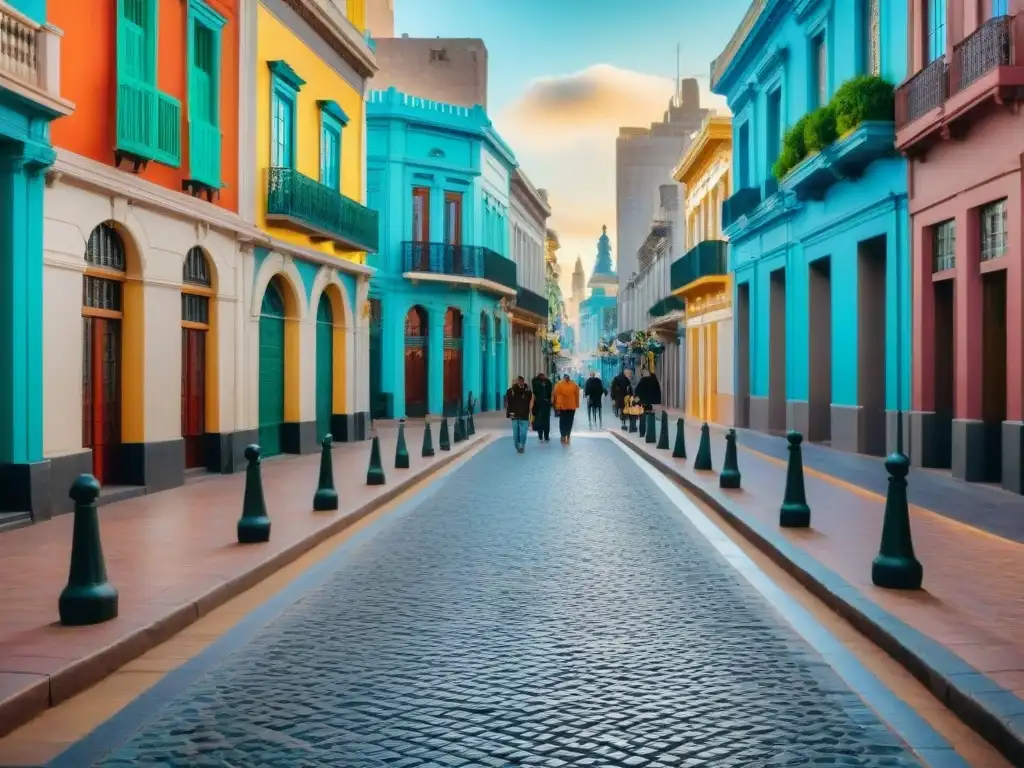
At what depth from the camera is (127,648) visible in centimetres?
598

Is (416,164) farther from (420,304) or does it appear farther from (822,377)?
(822,377)

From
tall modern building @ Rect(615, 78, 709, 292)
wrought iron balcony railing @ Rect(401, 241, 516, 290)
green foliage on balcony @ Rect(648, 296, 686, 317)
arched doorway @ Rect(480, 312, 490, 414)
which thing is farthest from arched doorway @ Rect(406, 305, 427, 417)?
tall modern building @ Rect(615, 78, 709, 292)

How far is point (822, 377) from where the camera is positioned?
23.7m

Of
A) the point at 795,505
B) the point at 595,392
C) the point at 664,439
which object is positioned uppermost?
the point at 595,392

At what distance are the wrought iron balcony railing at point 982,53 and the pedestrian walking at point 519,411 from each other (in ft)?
35.4

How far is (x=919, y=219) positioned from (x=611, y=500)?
22.6 feet

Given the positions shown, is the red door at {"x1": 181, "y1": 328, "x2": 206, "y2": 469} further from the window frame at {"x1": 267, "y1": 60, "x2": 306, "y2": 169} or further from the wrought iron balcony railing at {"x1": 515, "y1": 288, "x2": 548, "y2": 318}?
the wrought iron balcony railing at {"x1": 515, "y1": 288, "x2": 548, "y2": 318}

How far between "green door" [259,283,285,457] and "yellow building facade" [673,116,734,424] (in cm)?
1508

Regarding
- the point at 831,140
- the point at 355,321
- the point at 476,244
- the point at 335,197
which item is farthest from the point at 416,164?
the point at 831,140

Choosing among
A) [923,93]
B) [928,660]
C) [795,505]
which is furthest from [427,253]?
[928,660]

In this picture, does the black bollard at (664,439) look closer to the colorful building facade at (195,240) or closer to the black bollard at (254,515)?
the colorful building facade at (195,240)

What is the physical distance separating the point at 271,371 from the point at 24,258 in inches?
354

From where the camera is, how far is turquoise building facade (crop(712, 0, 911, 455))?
1842 cm

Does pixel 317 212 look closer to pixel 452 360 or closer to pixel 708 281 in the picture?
pixel 708 281
